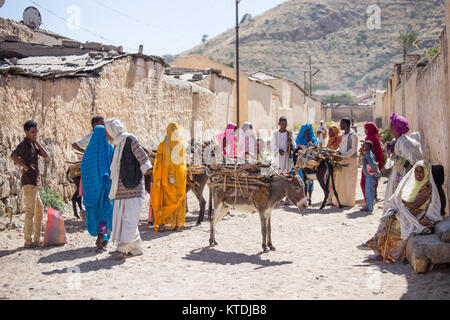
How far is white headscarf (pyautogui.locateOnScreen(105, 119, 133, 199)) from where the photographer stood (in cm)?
641

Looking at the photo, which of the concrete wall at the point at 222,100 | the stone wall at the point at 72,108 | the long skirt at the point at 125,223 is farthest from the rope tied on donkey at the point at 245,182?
the concrete wall at the point at 222,100

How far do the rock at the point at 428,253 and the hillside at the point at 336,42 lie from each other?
273ft

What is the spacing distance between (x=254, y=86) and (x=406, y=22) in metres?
82.3

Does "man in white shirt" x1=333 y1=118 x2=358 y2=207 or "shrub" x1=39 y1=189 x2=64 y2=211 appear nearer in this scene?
"shrub" x1=39 y1=189 x2=64 y2=211

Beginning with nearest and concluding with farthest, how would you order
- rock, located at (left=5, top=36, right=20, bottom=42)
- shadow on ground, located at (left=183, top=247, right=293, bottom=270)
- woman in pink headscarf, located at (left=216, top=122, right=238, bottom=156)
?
shadow on ground, located at (left=183, top=247, right=293, bottom=270)
woman in pink headscarf, located at (left=216, top=122, right=238, bottom=156)
rock, located at (left=5, top=36, right=20, bottom=42)

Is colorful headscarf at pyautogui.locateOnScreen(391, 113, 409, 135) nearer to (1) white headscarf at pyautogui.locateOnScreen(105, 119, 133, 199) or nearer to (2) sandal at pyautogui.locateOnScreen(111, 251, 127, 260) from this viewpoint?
(1) white headscarf at pyautogui.locateOnScreen(105, 119, 133, 199)

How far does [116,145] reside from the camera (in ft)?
21.3

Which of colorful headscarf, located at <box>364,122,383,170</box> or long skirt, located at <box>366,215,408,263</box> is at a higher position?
colorful headscarf, located at <box>364,122,383,170</box>

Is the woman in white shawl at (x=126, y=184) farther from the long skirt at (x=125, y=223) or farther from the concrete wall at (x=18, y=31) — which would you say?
the concrete wall at (x=18, y=31)

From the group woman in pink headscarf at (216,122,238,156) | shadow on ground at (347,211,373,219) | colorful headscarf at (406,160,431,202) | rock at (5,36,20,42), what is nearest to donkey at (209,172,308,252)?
colorful headscarf at (406,160,431,202)

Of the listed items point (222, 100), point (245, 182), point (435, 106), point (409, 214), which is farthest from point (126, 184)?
point (222, 100)

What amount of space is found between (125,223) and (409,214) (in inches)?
141

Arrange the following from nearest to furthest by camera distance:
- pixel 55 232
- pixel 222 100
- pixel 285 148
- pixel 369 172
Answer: pixel 55 232, pixel 369 172, pixel 285 148, pixel 222 100

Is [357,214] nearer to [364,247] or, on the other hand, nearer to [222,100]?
[364,247]
